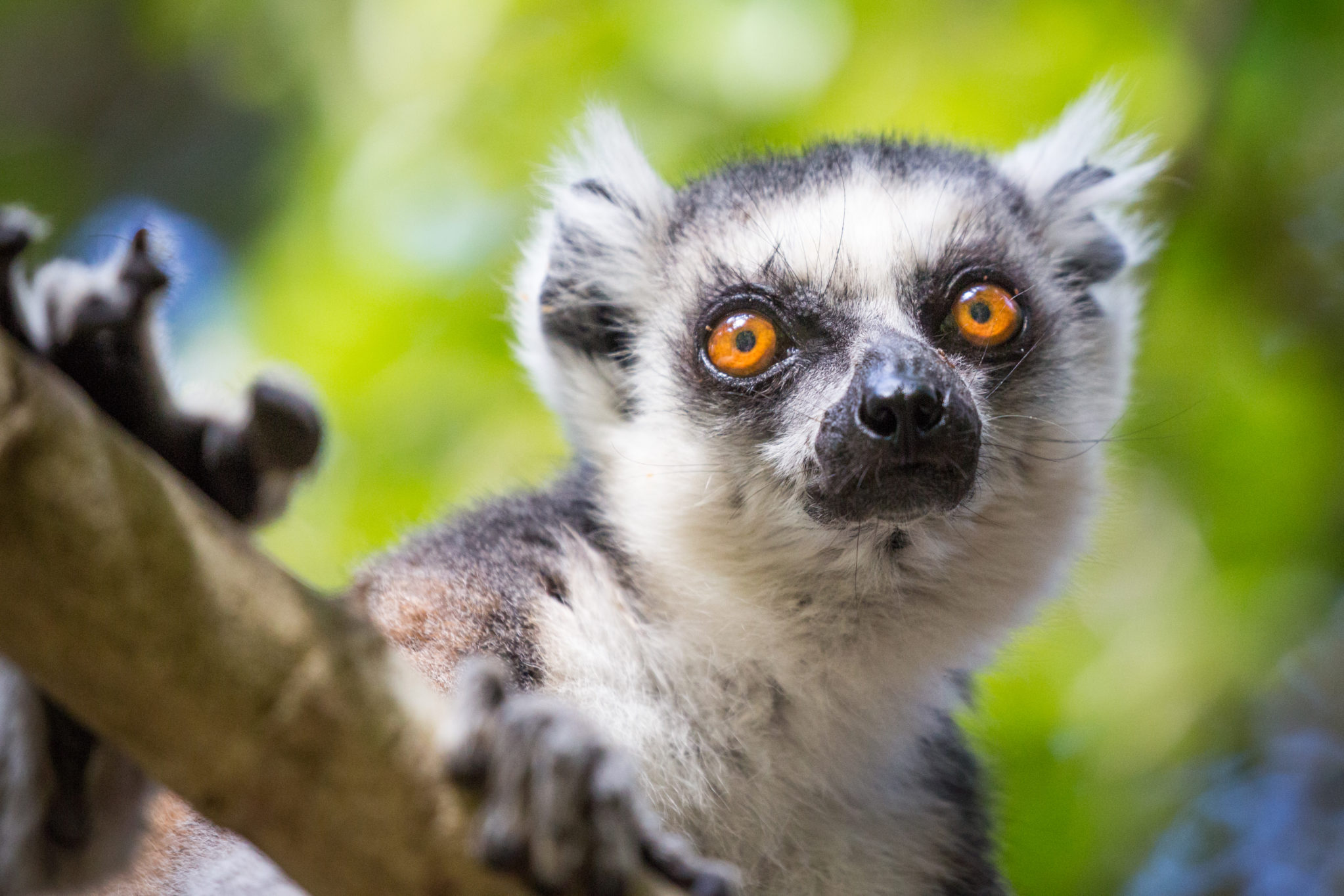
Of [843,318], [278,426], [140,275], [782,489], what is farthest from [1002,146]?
[140,275]

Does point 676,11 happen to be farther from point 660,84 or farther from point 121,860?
point 121,860

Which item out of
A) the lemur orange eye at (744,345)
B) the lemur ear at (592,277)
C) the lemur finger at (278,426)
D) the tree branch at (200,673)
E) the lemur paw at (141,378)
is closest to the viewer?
the tree branch at (200,673)

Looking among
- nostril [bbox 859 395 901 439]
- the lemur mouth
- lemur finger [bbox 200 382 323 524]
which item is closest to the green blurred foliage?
the lemur mouth

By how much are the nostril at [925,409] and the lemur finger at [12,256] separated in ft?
5.55

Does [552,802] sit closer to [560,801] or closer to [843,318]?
[560,801]

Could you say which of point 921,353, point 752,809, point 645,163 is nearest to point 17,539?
point 752,809

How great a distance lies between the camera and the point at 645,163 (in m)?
3.59

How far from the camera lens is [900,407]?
8.40 ft


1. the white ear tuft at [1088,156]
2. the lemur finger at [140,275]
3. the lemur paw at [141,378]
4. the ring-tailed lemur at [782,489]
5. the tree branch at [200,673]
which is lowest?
the tree branch at [200,673]

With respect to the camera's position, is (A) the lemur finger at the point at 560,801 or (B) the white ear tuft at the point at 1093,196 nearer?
(A) the lemur finger at the point at 560,801

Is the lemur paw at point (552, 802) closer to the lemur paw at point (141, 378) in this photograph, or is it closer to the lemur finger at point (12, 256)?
the lemur paw at point (141, 378)

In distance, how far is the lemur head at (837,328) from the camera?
8.89ft

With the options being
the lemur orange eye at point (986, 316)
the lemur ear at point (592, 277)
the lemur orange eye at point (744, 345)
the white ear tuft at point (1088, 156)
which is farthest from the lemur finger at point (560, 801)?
the white ear tuft at point (1088, 156)

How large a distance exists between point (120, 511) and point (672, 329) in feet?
6.63
